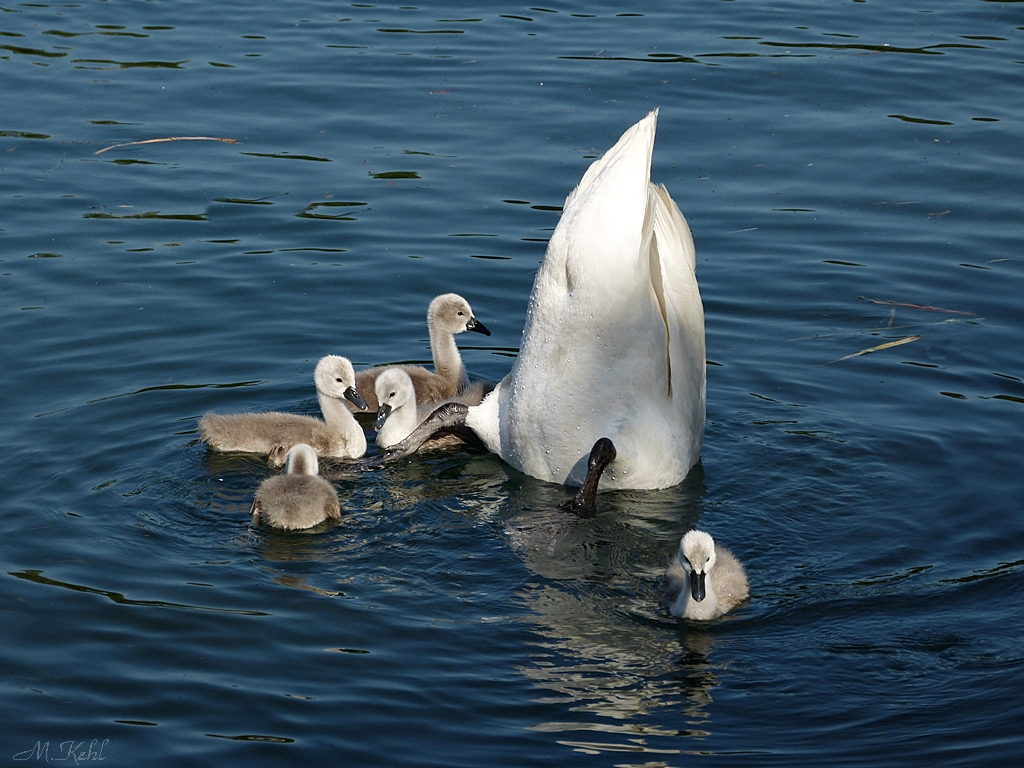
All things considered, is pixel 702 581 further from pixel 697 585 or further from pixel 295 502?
pixel 295 502

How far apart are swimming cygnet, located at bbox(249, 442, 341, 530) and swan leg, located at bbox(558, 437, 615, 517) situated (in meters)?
1.32

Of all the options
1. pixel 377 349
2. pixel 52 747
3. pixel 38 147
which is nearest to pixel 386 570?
pixel 52 747

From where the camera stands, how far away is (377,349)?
400 inches

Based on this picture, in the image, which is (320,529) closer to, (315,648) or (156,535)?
(156,535)

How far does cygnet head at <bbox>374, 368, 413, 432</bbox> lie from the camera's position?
8.80m

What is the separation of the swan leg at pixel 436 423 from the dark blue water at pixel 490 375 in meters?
0.16

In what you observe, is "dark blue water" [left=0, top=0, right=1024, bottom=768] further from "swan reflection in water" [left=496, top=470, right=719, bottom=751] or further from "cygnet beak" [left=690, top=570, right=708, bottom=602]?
"cygnet beak" [left=690, top=570, right=708, bottom=602]

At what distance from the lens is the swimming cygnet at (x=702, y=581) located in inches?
258

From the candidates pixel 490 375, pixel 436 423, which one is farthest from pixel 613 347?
pixel 490 375

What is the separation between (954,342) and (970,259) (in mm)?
1571

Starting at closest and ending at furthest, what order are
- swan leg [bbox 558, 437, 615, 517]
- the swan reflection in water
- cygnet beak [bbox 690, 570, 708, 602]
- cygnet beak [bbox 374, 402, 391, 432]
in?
1. the swan reflection in water
2. cygnet beak [bbox 690, 570, 708, 602]
3. swan leg [bbox 558, 437, 615, 517]
4. cygnet beak [bbox 374, 402, 391, 432]

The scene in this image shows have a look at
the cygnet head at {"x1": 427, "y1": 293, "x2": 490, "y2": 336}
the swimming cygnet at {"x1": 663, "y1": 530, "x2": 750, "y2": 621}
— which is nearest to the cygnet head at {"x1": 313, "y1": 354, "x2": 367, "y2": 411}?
the cygnet head at {"x1": 427, "y1": 293, "x2": 490, "y2": 336}

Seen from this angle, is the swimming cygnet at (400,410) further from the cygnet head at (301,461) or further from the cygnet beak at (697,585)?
the cygnet beak at (697,585)

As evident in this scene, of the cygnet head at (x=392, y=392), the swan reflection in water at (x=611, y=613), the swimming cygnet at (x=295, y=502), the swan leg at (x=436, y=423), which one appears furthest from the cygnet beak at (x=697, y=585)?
the cygnet head at (x=392, y=392)
